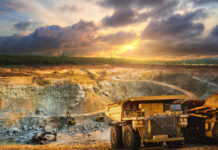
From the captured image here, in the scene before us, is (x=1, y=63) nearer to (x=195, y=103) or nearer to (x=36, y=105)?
(x=36, y=105)

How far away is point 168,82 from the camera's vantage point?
174ft

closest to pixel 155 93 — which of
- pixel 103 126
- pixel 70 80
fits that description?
pixel 70 80

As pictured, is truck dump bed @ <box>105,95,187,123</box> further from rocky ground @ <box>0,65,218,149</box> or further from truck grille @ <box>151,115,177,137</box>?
rocky ground @ <box>0,65,218,149</box>

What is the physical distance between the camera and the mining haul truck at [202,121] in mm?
16469

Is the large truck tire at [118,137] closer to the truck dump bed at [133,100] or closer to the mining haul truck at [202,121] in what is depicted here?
the truck dump bed at [133,100]

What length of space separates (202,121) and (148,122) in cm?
602

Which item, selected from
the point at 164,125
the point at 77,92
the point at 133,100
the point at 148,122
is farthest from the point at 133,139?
the point at 77,92

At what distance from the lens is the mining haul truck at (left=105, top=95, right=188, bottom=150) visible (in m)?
14.1

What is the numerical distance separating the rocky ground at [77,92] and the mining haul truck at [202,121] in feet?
23.7

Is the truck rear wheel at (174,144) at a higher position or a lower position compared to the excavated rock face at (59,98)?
lower

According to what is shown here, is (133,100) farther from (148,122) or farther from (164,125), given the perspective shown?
(164,125)

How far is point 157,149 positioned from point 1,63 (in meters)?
45.0

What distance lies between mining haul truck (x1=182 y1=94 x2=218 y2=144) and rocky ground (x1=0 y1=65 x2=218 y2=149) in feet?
23.7

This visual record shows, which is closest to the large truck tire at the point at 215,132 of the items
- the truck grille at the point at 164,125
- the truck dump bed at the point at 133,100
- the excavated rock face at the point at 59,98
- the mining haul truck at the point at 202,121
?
the mining haul truck at the point at 202,121
